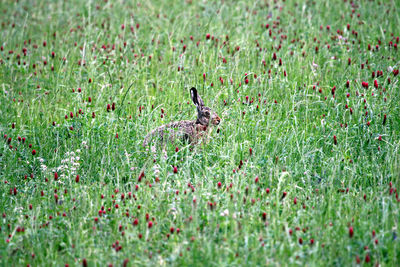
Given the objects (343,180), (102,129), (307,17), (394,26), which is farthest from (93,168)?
(394,26)

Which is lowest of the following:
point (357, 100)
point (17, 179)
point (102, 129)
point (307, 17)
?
point (17, 179)

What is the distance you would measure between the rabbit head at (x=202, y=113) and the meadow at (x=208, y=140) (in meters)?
0.13

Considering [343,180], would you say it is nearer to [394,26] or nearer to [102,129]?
[102,129]

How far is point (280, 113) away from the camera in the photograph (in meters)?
6.47

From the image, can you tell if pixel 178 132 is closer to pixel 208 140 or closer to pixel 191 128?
pixel 191 128

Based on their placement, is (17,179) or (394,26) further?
(394,26)

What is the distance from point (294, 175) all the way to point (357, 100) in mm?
1711

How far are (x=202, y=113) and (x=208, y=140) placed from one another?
47cm

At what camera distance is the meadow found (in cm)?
423

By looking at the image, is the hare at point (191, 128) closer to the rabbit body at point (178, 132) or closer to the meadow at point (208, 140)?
the rabbit body at point (178, 132)

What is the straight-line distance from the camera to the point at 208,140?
5.99 metres

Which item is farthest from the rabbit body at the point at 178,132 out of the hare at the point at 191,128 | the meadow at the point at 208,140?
the meadow at the point at 208,140

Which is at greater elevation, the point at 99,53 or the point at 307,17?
the point at 307,17

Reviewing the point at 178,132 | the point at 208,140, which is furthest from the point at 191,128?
the point at 208,140
